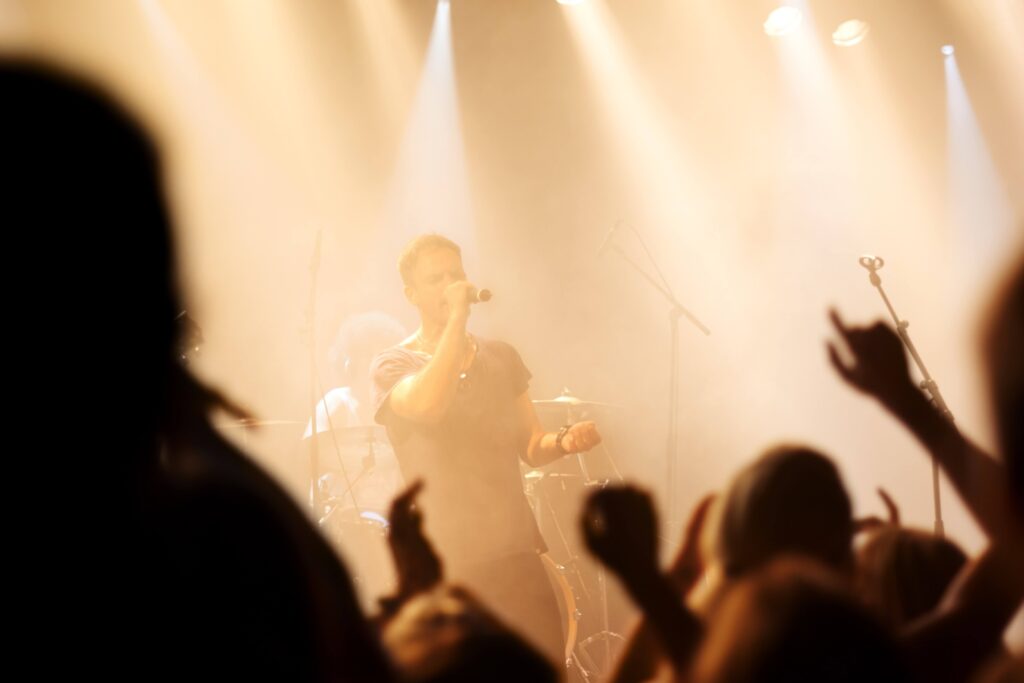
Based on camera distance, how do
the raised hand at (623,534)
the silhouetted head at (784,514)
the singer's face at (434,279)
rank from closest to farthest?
the raised hand at (623,534)
the silhouetted head at (784,514)
the singer's face at (434,279)

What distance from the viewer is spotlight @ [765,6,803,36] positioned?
660 cm

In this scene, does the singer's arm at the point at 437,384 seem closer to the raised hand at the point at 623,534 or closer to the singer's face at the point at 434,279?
the singer's face at the point at 434,279

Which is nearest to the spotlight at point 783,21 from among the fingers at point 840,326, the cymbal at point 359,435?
the cymbal at point 359,435

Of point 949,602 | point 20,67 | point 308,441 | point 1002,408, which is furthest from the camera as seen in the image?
point 308,441

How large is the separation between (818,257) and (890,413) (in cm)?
609

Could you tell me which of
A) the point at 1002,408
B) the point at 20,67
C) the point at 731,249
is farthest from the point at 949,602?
the point at 731,249

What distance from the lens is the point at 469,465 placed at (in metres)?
2.92

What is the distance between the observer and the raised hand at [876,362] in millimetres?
1184

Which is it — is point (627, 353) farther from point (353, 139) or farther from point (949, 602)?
point (949, 602)

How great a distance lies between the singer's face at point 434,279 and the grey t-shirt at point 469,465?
25 cm

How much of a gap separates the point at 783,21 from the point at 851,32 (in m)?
0.54

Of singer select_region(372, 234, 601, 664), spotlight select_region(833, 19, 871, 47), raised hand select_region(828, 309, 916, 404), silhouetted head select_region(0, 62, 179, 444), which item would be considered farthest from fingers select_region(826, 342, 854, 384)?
spotlight select_region(833, 19, 871, 47)

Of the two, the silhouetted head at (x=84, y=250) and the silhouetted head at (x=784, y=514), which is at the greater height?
the silhouetted head at (x=84, y=250)

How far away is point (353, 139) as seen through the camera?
7.05 meters
